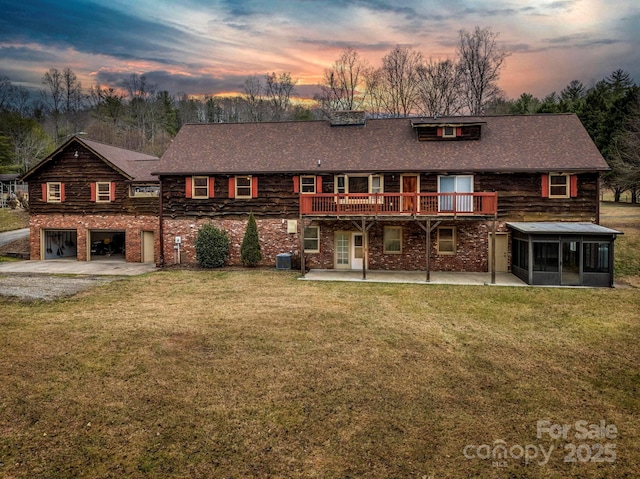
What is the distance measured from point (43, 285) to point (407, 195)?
51.4ft

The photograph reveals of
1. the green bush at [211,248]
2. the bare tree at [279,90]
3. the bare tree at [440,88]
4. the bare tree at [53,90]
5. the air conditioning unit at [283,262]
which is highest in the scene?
the bare tree at [53,90]

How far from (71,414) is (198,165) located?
16.9 meters

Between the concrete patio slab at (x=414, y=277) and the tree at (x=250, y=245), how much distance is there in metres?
3.07

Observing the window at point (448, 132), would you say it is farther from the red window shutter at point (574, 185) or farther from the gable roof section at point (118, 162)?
the gable roof section at point (118, 162)

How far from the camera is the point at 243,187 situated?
21.3 m

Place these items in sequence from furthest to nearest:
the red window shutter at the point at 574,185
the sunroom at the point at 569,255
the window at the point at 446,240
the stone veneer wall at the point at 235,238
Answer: the stone veneer wall at the point at 235,238, the window at the point at 446,240, the red window shutter at the point at 574,185, the sunroom at the point at 569,255

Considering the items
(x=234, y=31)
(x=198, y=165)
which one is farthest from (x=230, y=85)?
(x=198, y=165)

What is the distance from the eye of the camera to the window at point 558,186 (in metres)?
19.3

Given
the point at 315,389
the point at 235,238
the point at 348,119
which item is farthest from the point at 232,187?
the point at 315,389

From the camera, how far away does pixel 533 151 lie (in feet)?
65.7

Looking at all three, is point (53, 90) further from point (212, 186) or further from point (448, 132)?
point (448, 132)

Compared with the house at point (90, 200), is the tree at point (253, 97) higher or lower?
higher

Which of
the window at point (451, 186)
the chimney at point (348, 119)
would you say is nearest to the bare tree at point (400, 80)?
the chimney at point (348, 119)

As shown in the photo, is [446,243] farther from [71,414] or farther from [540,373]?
[71,414]
